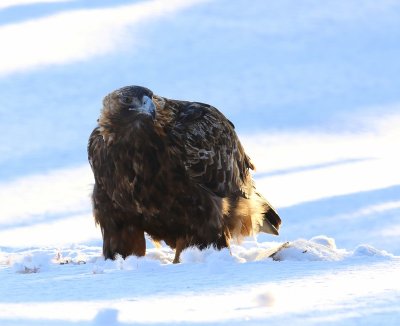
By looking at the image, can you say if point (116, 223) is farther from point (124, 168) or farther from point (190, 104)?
point (190, 104)

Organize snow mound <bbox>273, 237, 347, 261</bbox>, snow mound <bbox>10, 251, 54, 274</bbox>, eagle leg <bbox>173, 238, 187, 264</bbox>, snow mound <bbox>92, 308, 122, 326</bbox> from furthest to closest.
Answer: eagle leg <bbox>173, 238, 187, 264</bbox> < snow mound <bbox>273, 237, 347, 261</bbox> < snow mound <bbox>10, 251, 54, 274</bbox> < snow mound <bbox>92, 308, 122, 326</bbox>

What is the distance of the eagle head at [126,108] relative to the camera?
8.30 m

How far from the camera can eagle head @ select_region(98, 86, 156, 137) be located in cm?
830

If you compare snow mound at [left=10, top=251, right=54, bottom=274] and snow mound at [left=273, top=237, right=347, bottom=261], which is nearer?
snow mound at [left=10, top=251, right=54, bottom=274]

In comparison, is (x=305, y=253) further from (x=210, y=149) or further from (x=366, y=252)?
(x=210, y=149)

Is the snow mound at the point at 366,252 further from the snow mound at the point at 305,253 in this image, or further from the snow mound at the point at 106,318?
the snow mound at the point at 106,318

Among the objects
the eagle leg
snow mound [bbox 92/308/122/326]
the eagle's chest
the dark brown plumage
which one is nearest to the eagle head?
the dark brown plumage

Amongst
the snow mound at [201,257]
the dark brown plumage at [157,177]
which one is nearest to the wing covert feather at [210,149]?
the dark brown plumage at [157,177]

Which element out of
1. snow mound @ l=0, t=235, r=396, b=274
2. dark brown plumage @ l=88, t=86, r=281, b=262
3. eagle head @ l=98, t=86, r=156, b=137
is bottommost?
snow mound @ l=0, t=235, r=396, b=274

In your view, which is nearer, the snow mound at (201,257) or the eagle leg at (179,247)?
the snow mound at (201,257)

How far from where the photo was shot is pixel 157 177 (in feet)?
28.0

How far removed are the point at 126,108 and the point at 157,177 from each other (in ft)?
1.85

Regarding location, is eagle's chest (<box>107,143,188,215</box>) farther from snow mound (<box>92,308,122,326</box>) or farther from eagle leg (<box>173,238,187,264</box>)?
snow mound (<box>92,308,122,326</box>)

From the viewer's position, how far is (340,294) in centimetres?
573
